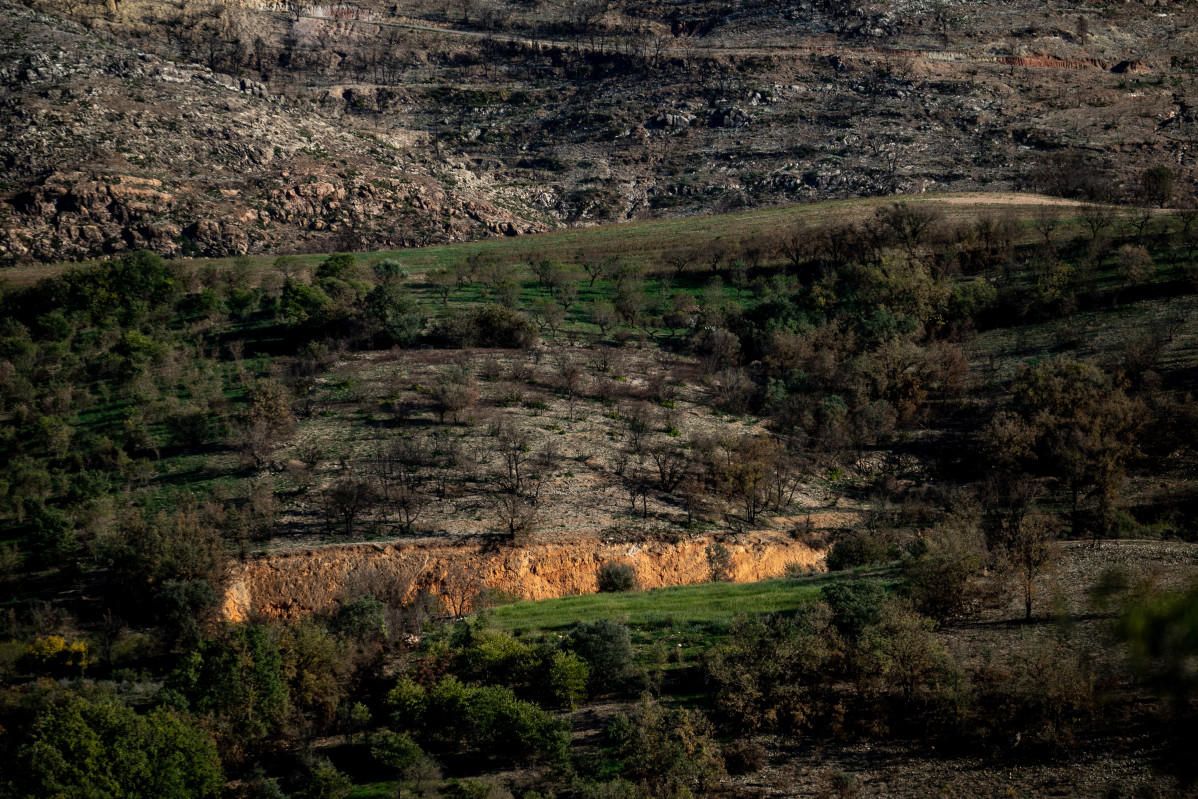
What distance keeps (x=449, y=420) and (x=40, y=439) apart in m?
17.8

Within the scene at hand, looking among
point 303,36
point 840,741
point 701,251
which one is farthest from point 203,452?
point 303,36

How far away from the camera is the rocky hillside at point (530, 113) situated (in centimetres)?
7762

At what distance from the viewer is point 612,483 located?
114 ft

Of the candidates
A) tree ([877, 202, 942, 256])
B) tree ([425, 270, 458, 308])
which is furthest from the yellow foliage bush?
tree ([877, 202, 942, 256])

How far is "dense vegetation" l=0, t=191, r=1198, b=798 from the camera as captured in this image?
61.7 ft

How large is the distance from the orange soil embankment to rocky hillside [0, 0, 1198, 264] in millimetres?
52648

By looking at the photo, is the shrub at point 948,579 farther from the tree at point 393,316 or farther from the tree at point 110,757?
the tree at point 393,316

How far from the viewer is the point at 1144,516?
101ft

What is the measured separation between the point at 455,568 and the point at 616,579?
17.8 feet

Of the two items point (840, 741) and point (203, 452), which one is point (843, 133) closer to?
point (203, 452)

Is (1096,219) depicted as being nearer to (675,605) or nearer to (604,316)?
(604,316)

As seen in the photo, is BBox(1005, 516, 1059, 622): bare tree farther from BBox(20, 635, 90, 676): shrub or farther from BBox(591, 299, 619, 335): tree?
BBox(591, 299, 619, 335): tree

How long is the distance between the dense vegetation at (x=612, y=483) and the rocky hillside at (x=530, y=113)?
58.4 feet

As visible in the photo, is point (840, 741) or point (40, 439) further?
point (40, 439)
